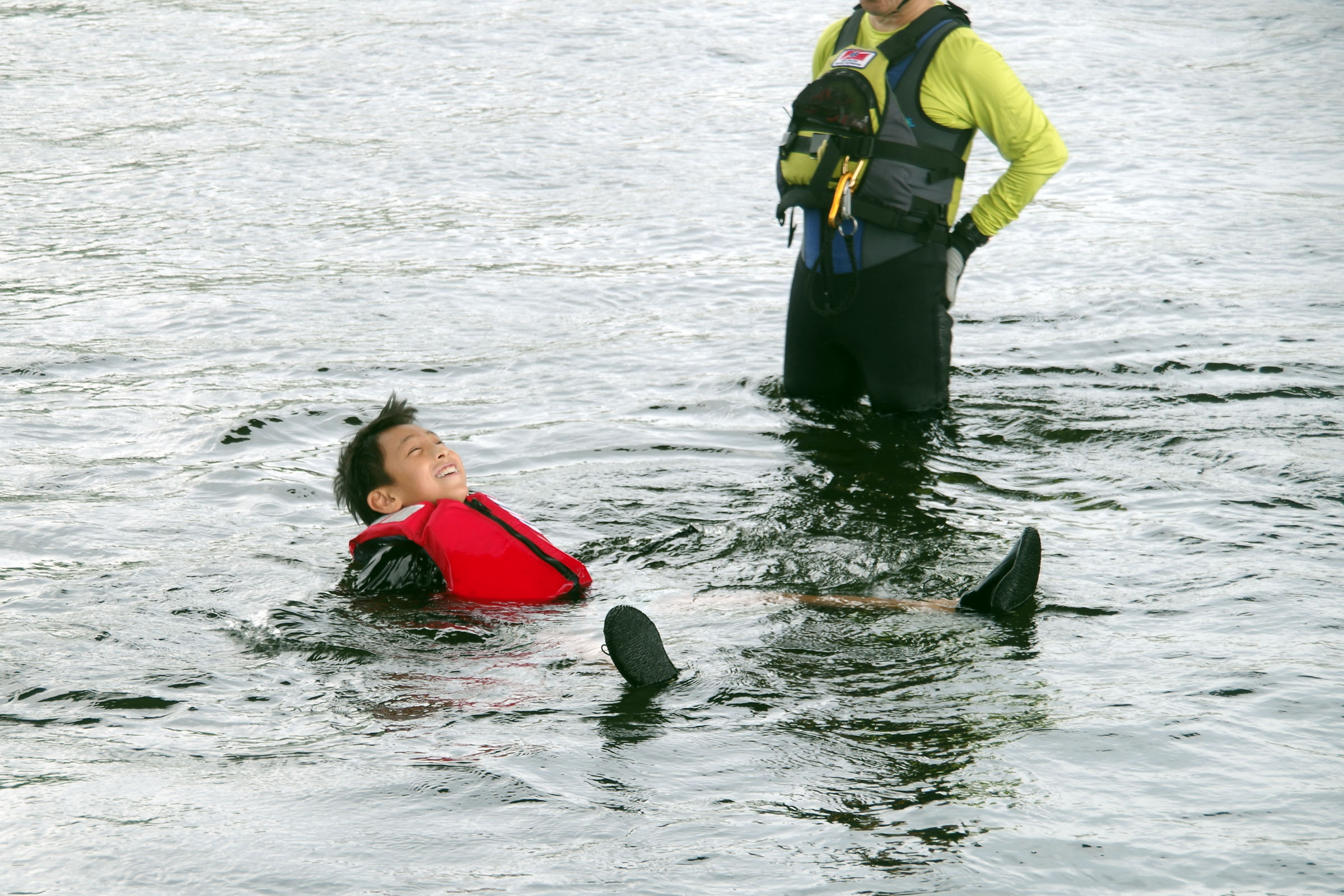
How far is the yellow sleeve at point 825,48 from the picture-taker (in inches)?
227

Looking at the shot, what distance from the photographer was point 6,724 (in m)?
3.80

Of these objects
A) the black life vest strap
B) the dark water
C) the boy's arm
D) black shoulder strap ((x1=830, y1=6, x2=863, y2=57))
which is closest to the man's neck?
black shoulder strap ((x1=830, y1=6, x2=863, y2=57))

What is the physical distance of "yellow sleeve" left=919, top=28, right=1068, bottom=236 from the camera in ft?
17.3

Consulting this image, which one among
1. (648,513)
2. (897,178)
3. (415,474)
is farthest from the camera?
(648,513)

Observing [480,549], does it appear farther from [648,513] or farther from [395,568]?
[648,513]

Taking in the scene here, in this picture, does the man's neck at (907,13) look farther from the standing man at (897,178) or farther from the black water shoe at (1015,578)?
the black water shoe at (1015,578)

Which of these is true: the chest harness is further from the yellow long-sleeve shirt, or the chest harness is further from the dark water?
the dark water

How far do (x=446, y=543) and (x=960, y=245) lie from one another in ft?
8.36

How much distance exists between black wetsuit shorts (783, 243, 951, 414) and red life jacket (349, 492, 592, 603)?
1.81 m

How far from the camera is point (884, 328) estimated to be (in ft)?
19.0

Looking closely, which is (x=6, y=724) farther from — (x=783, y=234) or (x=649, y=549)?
(x=783, y=234)

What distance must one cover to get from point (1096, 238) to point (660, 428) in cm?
471

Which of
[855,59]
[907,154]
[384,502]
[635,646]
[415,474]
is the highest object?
[855,59]

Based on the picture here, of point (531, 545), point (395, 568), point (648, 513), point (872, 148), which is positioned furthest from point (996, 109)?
point (395, 568)
